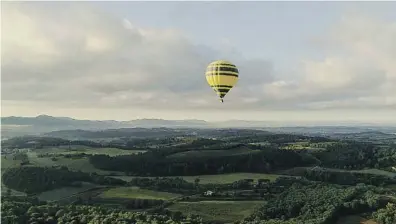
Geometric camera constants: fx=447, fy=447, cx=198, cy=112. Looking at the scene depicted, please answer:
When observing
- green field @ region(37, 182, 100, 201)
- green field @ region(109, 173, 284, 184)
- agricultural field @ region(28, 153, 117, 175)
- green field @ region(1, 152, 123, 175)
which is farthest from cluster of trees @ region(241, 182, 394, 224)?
agricultural field @ region(28, 153, 117, 175)

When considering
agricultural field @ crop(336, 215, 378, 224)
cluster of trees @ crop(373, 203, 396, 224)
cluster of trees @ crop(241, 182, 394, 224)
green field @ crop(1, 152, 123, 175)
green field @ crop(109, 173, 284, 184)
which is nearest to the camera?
cluster of trees @ crop(373, 203, 396, 224)

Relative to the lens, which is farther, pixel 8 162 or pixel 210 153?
pixel 210 153

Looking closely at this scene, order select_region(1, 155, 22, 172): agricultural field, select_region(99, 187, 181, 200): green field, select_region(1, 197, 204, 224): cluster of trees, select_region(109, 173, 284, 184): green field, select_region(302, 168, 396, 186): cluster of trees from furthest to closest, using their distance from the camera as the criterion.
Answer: select_region(1, 155, 22, 172): agricultural field
select_region(109, 173, 284, 184): green field
select_region(302, 168, 396, 186): cluster of trees
select_region(99, 187, 181, 200): green field
select_region(1, 197, 204, 224): cluster of trees

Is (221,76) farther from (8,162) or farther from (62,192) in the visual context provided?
(8,162)

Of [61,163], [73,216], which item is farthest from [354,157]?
[73,216]

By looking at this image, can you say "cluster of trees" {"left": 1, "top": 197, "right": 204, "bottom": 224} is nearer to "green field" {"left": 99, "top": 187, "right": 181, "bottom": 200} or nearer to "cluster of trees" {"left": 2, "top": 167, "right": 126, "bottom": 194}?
"green field" {"left": 99, "top": 187, "right": 181, "bottom": 200}

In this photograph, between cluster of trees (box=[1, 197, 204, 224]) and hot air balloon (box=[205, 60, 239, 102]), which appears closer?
hot air balloon (box=[205, 60, 239, 102])
